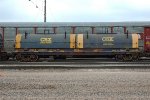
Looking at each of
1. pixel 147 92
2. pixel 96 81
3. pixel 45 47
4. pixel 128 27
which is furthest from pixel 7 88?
pixel 128 27

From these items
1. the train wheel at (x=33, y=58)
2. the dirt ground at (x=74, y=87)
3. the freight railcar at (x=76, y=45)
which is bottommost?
the dirt ground at (x=74, y=87)

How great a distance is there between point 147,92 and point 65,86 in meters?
3.11

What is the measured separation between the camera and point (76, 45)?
109 ft

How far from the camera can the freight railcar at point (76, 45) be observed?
32.9 m

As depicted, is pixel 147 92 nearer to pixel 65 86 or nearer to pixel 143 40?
pixel 65 86

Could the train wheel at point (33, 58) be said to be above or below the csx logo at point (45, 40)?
below

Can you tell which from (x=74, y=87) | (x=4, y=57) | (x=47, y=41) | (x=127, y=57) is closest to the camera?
(x=74, y=87)

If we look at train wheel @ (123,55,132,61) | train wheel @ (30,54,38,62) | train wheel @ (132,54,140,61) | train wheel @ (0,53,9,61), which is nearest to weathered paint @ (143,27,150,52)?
train wheel @ (132,54,140,61)

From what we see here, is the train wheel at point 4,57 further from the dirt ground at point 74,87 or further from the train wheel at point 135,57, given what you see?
the dirt ground at point 74,87

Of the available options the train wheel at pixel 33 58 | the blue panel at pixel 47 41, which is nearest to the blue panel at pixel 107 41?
the blue panel at pixel 47 41

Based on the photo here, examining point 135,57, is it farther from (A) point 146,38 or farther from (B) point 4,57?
(B) point 4,57

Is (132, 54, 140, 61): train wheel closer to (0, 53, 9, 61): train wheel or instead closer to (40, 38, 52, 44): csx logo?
(40, 38, 52, 44): csx logo

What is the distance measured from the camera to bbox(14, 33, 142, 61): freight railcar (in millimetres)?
32906

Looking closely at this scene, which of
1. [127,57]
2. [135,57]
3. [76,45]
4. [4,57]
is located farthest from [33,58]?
[135,57]
